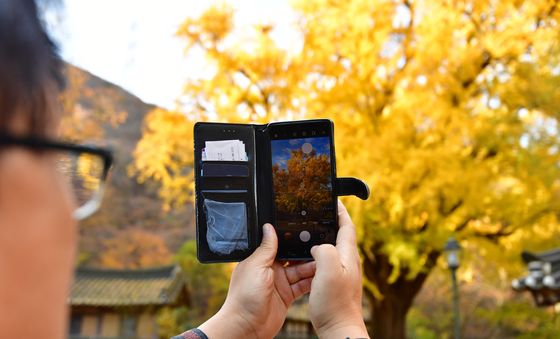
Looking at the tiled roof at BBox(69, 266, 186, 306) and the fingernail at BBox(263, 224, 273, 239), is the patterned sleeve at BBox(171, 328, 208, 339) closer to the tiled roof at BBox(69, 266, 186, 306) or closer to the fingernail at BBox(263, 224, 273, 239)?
the fingernail at BBox(263, 224, 273, 239)

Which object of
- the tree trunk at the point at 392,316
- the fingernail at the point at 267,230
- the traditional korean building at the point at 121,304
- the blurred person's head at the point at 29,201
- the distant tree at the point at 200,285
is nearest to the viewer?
the blurred person's head at the point at 29,201

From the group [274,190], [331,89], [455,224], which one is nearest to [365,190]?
[274,190]

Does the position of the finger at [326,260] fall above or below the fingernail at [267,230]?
below

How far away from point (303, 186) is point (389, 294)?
9.24 meters

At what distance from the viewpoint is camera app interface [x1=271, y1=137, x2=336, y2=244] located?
1288mm

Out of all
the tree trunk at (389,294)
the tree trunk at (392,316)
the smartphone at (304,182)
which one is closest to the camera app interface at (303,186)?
the smartphone at (304,182)

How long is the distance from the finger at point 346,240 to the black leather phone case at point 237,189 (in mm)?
67

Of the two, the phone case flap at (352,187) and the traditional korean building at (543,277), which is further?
the traditional korean building at (543,277)

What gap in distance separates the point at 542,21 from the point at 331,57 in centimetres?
324

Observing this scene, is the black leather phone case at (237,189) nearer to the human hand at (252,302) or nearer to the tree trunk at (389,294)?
the human hand at (252,302)

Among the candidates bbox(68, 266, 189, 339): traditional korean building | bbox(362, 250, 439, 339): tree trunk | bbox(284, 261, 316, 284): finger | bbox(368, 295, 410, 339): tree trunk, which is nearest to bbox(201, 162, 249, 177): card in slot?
bbox(284, 261, 316, 284): finger

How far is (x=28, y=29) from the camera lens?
1.59ft

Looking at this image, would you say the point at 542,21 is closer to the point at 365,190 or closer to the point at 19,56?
the point at 365,190

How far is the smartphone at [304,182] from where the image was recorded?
1.28 metres
